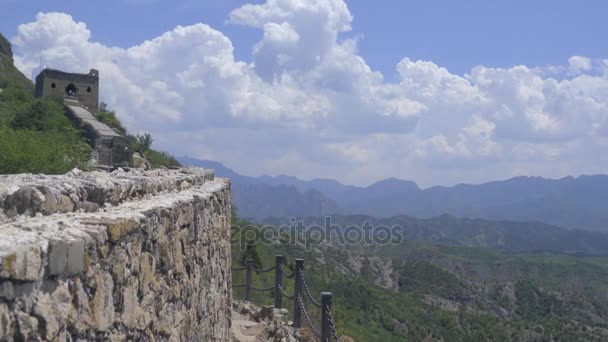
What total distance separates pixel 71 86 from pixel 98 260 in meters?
31.3

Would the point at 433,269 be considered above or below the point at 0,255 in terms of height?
below

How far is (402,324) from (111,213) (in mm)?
38799

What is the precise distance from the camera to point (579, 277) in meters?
110

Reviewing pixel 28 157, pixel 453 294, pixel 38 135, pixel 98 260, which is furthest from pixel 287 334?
pixel 453 294

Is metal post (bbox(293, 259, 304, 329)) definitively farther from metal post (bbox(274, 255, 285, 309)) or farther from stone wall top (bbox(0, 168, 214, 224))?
stone wall top (bbox(0, 168, 214, 224))

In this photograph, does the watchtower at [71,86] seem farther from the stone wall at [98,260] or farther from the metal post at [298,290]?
the stone wall at [98,260]

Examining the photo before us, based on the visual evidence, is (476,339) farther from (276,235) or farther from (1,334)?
(1,334)

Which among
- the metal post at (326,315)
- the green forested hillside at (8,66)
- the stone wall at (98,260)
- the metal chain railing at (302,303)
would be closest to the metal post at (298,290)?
the metal chain railing at (302,303)

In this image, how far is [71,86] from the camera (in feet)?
104

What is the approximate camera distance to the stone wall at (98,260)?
2332mm

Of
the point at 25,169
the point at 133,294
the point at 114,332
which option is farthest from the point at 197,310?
the point at 25,169

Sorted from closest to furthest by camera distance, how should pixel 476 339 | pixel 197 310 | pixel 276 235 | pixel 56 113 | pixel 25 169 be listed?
pixel 197 310 < pixel 25 169 < pixel 56 113 < pixel 476 339 < pixel 276 235

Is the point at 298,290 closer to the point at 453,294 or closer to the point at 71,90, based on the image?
the point at 71,90

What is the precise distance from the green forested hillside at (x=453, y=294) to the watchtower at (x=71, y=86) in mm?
12931
